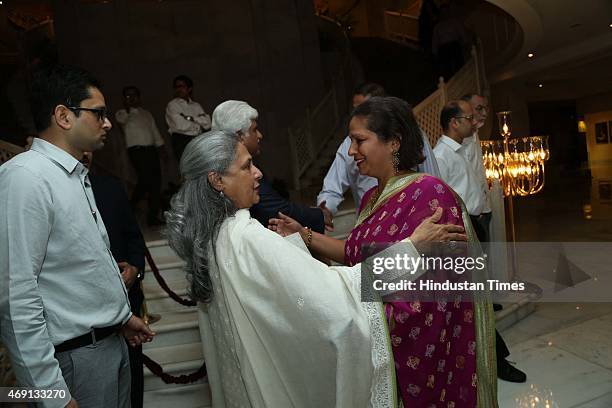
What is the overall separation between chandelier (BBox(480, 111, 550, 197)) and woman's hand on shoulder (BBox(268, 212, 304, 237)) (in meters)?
2.84

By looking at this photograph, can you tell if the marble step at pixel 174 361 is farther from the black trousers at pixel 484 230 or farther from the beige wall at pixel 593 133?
the beige wall at pixel 593 133

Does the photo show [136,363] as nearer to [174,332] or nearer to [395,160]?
[174,332]

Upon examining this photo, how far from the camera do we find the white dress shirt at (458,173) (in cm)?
345

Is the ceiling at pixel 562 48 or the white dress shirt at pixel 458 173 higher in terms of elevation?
the ceiling at pixel 562 48

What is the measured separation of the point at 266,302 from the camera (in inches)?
54.4

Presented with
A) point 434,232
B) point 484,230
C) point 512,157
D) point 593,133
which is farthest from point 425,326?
point 593,133

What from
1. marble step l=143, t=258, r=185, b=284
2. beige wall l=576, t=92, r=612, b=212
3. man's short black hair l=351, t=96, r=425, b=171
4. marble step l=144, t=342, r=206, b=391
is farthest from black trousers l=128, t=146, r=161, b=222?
beige wall l=576, t=92, r=612, b=212

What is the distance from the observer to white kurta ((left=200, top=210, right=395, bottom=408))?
4.38 feet

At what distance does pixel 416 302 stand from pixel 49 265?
113 cm

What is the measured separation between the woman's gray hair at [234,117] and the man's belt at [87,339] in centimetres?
96

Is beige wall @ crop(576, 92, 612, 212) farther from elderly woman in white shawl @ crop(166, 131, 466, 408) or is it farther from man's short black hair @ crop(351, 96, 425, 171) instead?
elderly woman in white shawl @ crop(166, 131, 466, 408)

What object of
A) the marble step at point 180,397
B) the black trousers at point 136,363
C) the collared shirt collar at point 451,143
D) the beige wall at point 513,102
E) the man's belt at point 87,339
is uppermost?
the beige wall at point 513,102

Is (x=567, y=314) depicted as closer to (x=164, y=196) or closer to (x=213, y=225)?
(x=213, y=225)

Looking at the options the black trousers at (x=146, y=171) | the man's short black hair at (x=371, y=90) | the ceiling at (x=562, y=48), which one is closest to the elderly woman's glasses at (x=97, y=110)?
the man's short black hair at (x=371, y=90)
